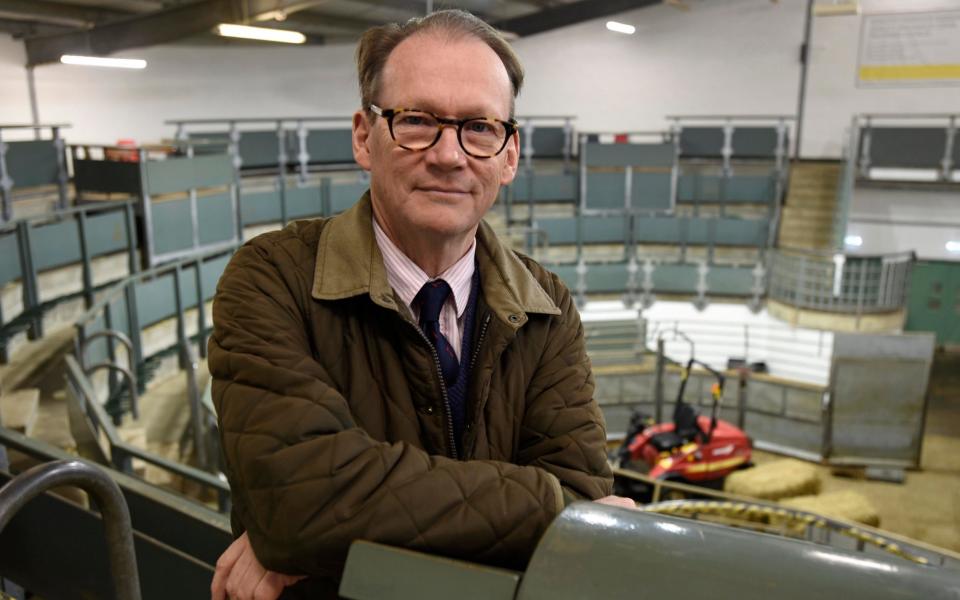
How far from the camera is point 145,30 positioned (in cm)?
1077

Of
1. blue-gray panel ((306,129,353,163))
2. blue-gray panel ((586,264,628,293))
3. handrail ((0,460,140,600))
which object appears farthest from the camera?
blue-gray panel ((306,129,353,163))

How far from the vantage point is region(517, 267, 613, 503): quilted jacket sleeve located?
1.31m

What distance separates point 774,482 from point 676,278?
18.4 ft

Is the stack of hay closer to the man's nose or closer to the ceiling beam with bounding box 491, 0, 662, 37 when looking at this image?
the man's nose

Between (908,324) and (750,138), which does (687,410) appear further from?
(750,138)

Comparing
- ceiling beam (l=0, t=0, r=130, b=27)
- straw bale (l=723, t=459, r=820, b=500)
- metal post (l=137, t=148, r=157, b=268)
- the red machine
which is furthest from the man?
ceiling beam (l=0, t=0, r=130, b=27)

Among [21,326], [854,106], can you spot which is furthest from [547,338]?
[854,106]

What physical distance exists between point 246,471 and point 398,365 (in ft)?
1.11

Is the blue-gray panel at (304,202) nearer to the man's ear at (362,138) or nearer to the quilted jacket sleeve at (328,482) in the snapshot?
the man's ear at (362,138)

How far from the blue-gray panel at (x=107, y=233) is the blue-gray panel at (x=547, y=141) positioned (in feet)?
29.3

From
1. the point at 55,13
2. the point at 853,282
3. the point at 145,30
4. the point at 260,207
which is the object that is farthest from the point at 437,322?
the point at 55,13

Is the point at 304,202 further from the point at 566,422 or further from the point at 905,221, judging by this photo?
the point at 566,422

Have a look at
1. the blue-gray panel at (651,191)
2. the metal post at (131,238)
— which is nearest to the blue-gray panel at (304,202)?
the metal post at (131,238)

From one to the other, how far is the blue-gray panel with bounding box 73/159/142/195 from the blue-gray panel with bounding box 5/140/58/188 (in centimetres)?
30
